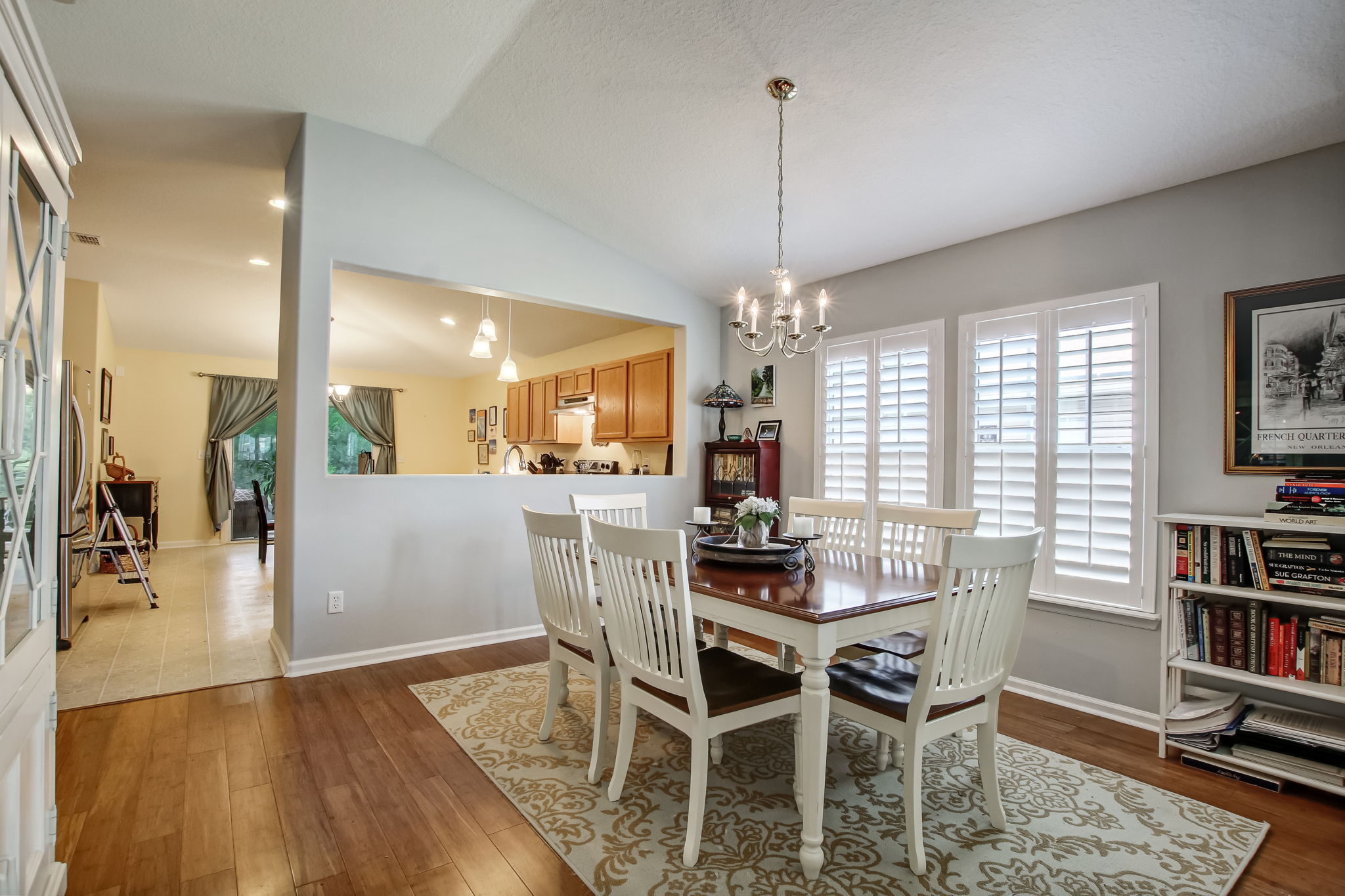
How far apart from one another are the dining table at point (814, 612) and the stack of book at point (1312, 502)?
1226 millimetres

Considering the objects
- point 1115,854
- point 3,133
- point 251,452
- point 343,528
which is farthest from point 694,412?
point 251,452

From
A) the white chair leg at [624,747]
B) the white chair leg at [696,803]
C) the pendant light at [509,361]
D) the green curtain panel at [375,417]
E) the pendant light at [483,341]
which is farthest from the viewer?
the green curtain panel at [375,417]

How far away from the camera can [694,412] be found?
4.89m

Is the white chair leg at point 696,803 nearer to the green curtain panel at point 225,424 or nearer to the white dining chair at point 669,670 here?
the white dining chair at point 669,670

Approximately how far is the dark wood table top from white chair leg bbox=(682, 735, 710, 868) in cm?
44

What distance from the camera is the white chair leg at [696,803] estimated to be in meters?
1.82

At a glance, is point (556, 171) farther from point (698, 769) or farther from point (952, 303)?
point (698, 769)

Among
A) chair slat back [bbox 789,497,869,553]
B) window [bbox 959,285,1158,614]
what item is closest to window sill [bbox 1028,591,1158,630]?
window [bbox 959,285,1158,614]

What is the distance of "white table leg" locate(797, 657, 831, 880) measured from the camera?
177cm

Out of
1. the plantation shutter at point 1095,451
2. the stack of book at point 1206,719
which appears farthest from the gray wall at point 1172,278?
the stack of book at point 1206,719

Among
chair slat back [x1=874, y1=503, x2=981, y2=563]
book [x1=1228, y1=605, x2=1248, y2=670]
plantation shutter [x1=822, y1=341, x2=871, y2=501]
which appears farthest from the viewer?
plantation shutter [x1=822, y1=341, x2=871, y2=501]

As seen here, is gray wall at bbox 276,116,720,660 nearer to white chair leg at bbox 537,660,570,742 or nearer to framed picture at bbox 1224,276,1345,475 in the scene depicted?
white chair leg at bbox 537,660,570,742

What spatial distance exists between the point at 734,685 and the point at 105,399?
756 cm

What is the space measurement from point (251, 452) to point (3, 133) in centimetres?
853
